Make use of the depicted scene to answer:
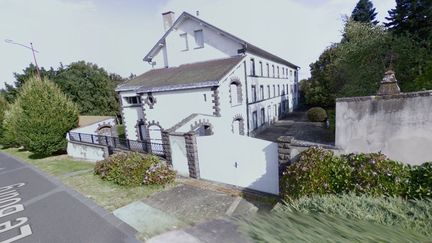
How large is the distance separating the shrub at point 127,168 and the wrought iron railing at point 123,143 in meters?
1.22

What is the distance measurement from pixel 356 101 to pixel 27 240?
9.03 m

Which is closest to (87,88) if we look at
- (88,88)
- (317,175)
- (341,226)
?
(88,88)

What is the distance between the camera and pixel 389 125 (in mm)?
5348

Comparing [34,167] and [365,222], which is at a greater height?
[365,222]

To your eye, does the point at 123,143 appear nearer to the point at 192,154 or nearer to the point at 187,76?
the point at 187,76

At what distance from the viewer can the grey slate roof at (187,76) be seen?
14703mm

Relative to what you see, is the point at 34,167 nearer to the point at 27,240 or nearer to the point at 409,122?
the point at 27,240

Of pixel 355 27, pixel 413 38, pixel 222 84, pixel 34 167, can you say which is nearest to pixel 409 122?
pixel 222 84

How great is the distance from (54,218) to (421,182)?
30.5 feet

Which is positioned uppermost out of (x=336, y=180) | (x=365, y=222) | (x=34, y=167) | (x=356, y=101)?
(x=356, y=101)

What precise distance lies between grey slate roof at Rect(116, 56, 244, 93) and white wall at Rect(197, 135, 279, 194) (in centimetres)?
626

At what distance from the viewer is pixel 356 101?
5637mm

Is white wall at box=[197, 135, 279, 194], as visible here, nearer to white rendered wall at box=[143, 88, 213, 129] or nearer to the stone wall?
the stone wall

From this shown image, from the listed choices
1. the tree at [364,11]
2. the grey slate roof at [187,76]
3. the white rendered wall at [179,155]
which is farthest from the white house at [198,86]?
the tree at [364,11]
